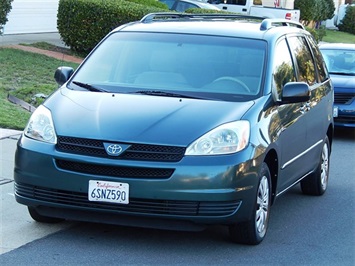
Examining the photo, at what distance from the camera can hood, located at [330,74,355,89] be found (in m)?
14.6

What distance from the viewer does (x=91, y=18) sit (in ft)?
63.4

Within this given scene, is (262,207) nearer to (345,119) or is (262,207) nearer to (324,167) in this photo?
(324,167)

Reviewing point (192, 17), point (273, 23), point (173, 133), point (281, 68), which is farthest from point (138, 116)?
point (192, 17)

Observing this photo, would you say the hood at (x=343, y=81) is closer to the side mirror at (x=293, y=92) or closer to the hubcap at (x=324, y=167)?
the hubcap at (x=324, y=167)

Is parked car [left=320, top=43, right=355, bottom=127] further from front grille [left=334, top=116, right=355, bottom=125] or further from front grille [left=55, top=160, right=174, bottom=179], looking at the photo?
front grille [left=55, top=160, right=174, bottom=179]

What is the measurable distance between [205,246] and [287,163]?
1.24m

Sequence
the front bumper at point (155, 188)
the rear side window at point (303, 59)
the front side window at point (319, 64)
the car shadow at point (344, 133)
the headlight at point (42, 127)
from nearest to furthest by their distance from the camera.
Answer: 1. the front bumper at point (155, 188)
2. the headlight at point (42, 127)
3. the rear side window at point (303, 59)
4. the front side window at point (319, 64)
5. the car shadow at point (344, 133)

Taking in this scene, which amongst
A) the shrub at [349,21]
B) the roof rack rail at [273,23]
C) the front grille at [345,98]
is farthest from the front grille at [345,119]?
the shrub at [349,21]

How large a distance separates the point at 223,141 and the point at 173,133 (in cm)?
39

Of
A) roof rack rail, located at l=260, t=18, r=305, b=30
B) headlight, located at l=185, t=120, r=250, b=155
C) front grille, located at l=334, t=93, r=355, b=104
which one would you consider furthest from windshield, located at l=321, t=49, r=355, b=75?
headlight, located at l=185, t=120, r=250, b=155

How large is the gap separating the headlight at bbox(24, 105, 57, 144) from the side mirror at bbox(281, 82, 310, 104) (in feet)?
6.74

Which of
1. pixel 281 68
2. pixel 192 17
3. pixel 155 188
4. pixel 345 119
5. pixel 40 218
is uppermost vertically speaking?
pixel 192 17

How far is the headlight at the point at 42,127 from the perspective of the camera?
267 inches

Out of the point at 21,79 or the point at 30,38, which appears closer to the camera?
A: the point at 21,79
